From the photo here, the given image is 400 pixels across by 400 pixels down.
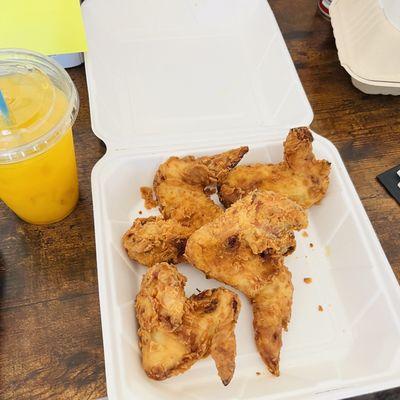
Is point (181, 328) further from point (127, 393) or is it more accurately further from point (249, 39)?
point (249, 39)

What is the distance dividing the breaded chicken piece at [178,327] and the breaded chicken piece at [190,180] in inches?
9.2

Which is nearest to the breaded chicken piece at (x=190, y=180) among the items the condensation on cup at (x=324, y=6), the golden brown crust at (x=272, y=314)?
the golden brown crust at (x=272, y=314)

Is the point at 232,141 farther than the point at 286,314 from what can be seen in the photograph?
Yes

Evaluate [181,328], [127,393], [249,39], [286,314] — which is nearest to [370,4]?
[249,39]

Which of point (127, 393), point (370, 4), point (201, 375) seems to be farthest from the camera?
point (370, 4)

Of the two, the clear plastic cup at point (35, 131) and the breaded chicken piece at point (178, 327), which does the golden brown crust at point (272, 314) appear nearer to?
the breaded chicken piece at point (178, 327)

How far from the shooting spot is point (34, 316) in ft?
3.30

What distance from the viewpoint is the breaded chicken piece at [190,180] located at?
1.14 metres

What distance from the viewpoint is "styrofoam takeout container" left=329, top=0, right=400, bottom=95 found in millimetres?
1283

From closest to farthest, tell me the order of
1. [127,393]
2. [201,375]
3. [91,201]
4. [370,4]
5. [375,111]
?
[127,393]
[201,375]
[91,201]
[370,4]
[375,111]

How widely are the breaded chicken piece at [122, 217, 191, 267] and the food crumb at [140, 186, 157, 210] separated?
13 centimetres

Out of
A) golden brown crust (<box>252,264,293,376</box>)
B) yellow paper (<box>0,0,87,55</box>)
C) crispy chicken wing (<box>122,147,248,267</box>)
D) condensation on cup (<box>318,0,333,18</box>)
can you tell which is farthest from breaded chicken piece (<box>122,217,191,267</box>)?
condensation on cup (<box>318,0,333,18</box>)

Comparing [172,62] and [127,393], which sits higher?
[172,62]

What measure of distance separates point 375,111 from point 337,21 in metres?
0.34
